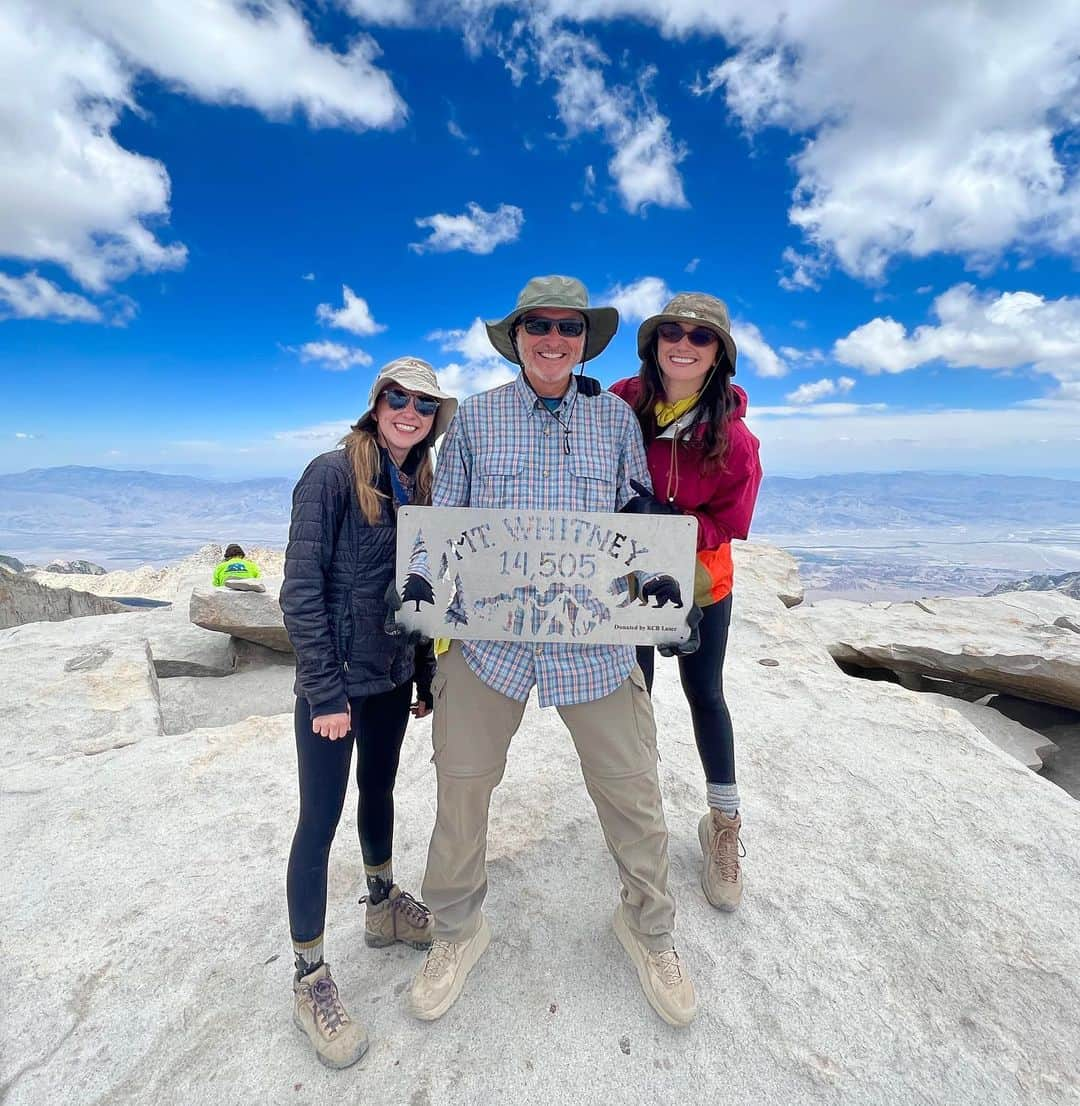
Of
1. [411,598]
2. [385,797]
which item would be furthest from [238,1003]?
[411,598]

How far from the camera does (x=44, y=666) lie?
758cm

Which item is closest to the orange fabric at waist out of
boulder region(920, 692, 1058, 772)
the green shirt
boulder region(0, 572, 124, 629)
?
boulder region(920, 692, 1058, 772)

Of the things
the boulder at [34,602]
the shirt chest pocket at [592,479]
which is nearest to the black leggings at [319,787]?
the shirt chest pocket at [592,479]

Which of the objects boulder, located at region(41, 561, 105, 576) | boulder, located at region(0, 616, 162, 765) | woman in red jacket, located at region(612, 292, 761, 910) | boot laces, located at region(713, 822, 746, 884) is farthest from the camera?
boulder, located at region(41, 561, 105, 576)

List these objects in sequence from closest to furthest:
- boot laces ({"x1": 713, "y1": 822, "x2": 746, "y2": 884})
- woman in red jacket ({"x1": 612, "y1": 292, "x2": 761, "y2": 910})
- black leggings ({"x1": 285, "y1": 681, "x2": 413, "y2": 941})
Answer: black leggings ({"x1": 285, "y1": 681, "x2": 413, "y2": 941}) → woman in red jacket ({"x1": 612, "y1": 292, "x2": 761, "y2": 910}) → boot laces ({"x1": 713, "y1": 822, "x2": 746, "y2": 884})

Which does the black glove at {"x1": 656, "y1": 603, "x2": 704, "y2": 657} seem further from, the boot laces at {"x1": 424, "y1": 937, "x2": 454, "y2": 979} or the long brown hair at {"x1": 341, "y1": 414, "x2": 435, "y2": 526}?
the boot laces at {"x1": 424, "y1": 937, "x2": 454, "y2": 979}

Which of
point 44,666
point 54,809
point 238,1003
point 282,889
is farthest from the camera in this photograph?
point 44,666

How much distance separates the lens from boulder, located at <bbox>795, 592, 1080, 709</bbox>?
7305mm

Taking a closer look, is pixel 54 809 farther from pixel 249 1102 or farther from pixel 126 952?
pixel 249 1102

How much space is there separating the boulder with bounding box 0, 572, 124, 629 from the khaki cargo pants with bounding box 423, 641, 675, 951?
10.6 metres

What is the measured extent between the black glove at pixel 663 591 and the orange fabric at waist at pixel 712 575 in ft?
1.30

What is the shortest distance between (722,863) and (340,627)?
2774 millimetres

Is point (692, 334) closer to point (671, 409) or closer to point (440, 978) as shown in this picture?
point (671, 409)

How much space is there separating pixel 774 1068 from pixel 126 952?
3.43 metres
